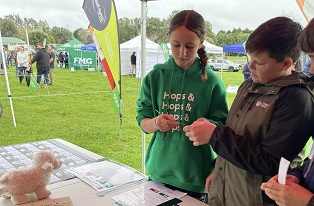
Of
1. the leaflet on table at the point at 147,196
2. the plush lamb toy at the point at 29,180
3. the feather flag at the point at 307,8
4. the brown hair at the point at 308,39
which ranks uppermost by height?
the feather flag at the point at 307,8

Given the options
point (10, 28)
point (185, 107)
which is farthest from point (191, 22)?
point (10, 28)

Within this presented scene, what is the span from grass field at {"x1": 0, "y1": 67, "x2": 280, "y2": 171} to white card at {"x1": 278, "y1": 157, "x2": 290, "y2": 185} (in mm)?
1799

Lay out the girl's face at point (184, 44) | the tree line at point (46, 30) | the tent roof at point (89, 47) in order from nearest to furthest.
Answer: the girl's face at point (184, 44)
the tree line at point (46, 30)
the tent roof at point (89, 47)

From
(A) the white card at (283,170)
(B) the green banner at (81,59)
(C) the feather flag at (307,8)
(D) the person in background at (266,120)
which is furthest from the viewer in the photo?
(B) the green banner at (81,59)

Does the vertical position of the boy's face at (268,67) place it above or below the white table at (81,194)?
above

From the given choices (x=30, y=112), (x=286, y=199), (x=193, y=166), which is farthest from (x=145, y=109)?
(x=30, y=112)

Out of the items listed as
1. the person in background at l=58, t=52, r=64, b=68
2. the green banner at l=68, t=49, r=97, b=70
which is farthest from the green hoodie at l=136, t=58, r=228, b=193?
the person in background at l=58, t=52, r=64, b=68

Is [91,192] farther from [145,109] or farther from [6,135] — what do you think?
[6,135]

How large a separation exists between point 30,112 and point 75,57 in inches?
345

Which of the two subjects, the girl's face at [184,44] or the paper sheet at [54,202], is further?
A: the girl's face at [184,44]

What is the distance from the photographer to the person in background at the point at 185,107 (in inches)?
41.1

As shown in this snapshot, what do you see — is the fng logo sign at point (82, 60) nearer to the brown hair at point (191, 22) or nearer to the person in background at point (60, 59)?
the person in background at point (60, 59)

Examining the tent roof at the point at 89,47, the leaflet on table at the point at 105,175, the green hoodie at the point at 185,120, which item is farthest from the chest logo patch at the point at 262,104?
the tent roof at the point at 89,47

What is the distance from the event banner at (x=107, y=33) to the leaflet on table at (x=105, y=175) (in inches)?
44.7
